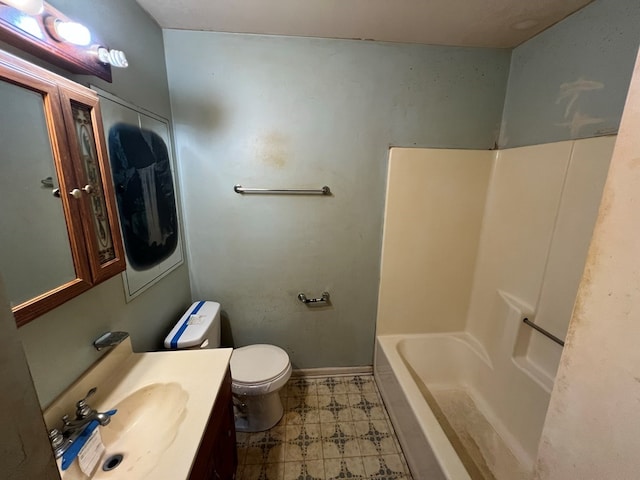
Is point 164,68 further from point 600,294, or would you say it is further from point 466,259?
point 466,259

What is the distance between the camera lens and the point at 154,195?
4.44 ft

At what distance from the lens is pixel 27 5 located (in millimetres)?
624

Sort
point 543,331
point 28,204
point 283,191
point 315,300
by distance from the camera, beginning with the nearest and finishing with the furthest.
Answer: point 28,204 < point 543,331 < point 283,191 < point 315,300

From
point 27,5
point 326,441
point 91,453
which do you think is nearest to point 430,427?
point 326,441

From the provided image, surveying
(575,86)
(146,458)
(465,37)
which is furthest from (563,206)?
(146,458)

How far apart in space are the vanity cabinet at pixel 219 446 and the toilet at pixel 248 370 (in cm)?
29

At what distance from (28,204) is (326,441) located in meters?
1.79

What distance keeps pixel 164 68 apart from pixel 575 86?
2113mm

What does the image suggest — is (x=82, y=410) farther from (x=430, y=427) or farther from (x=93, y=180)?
(x=430, y=427)

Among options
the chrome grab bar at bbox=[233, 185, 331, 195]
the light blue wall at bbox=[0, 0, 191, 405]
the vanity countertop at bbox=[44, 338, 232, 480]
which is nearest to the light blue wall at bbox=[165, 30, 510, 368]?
the chrome grab bar at bbox=[233, 185, 331, 195]

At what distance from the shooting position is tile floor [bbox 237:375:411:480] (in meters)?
1.44

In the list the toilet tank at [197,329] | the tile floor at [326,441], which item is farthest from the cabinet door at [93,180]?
the tile floor at [326,441]

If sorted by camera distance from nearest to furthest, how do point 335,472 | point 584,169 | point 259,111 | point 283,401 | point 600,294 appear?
point 600,294
point 584,169
point 335,472
point 259,111
point 283,401

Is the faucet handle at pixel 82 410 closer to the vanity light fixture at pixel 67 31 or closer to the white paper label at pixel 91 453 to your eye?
the white paper label at pixel 91 453
